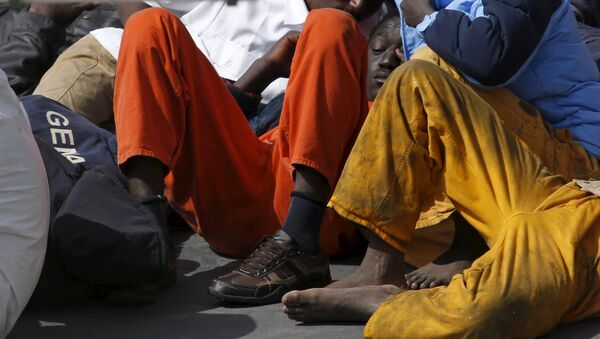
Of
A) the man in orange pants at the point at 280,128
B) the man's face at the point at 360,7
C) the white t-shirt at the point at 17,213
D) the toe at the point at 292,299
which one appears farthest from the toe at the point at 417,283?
the man's face at the point at 360,7

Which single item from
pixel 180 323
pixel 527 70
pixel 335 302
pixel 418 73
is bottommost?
pixel 180 323

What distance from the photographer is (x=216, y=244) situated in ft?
11.5

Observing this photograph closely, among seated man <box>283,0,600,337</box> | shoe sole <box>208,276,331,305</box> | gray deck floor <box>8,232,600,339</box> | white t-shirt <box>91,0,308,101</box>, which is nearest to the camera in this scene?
seated man <box>283,0,600,337</box>

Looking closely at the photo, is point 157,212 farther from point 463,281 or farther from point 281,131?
point 463,281

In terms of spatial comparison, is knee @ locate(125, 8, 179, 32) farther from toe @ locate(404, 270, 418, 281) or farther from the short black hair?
the short black hair

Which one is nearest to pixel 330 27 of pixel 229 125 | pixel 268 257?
pixel 229 125

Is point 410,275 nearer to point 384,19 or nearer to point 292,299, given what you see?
point 292,299

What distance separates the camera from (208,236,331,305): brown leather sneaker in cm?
297

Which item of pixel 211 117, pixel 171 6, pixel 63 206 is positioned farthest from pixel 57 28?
pixel 63 206

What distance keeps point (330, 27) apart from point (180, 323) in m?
0.91

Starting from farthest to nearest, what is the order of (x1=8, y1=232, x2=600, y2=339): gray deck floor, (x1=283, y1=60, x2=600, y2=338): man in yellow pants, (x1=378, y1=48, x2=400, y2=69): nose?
(x1=378, y1=48, x2=400, y2=69): nose → (x1=8, y1=232, x2=600, y2=339): gray deck floor → (x1=283, y1=60, x2=600, y2=338): man in yellow pants

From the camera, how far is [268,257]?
9.80 ft

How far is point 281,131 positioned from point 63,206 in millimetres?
672

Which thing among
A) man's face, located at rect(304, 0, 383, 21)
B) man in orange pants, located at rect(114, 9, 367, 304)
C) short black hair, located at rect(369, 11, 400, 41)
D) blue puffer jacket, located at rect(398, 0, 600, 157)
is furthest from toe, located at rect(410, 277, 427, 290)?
man's face, located at rect(304, 0, 383, 21)
